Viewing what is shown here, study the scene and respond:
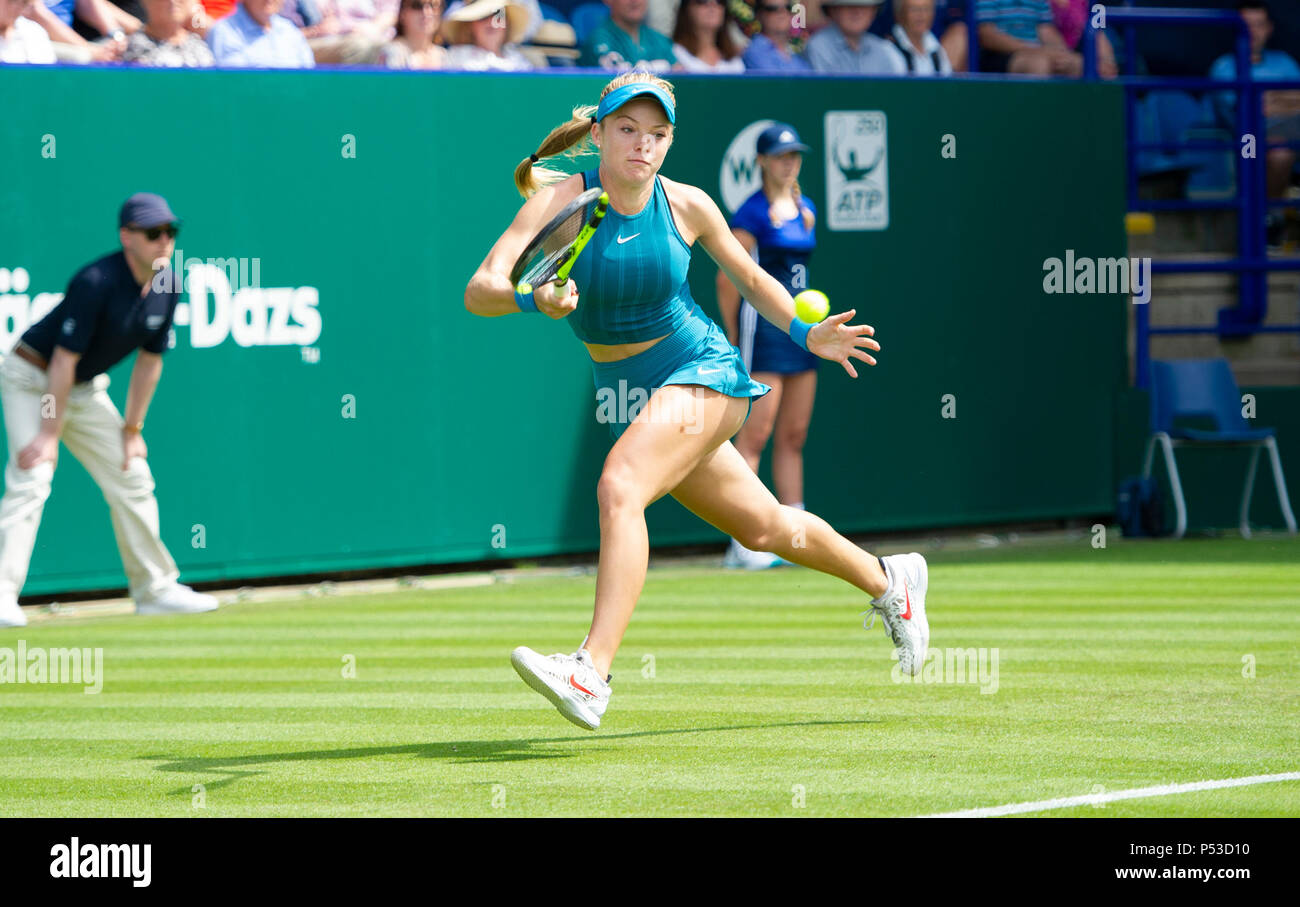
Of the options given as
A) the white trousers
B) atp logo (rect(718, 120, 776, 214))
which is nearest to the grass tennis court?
the white trousers

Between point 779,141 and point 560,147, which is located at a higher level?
point 779,141

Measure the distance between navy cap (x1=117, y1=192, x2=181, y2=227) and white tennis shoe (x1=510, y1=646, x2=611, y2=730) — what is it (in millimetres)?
5269

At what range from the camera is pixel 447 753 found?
6266mm

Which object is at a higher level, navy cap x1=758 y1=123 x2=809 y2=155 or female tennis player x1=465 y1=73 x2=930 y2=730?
navy cap x1=758 y1=123 x2=809 y2=155

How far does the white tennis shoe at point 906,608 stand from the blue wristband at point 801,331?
94cm

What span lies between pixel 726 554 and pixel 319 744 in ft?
24.6

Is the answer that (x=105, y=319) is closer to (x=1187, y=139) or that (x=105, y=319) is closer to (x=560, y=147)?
(x=560, y=147)

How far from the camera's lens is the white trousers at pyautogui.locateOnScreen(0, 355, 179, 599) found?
10.3 m

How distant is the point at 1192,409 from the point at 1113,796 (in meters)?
9.47

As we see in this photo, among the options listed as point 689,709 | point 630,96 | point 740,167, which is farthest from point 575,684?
point 740,167

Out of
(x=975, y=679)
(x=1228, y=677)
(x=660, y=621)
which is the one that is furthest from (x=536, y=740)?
(x=660, y=621)

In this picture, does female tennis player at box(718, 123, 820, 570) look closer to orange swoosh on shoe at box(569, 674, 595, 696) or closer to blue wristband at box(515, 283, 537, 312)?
blue wristband at box(515, 283, 537, 312)

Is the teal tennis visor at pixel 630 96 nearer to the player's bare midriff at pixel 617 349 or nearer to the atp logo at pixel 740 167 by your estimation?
the player's bare midriff at pixel 617 349

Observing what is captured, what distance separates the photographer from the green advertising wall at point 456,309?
11.5 metres
